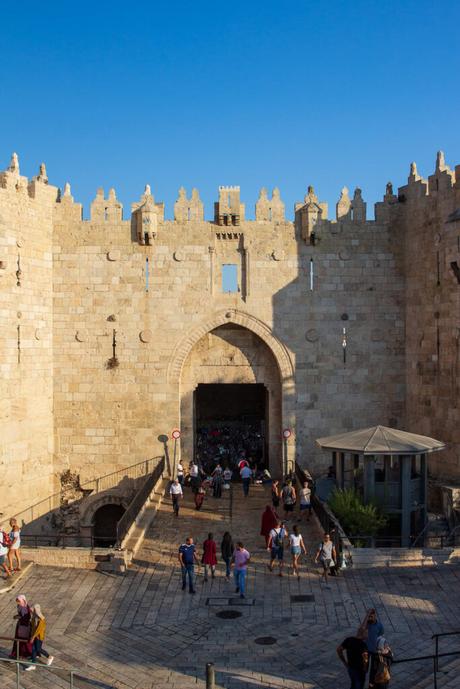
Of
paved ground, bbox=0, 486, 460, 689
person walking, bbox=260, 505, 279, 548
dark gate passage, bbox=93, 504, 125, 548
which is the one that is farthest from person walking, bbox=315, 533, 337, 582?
dark gate passage, bbox=93, 504, 125, 548

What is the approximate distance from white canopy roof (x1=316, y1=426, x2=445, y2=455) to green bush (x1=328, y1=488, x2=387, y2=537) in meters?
1.23

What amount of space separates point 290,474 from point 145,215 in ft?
34.1

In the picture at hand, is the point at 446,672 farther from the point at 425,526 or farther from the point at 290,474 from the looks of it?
the point at 290,474

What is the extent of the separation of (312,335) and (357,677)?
632 inches

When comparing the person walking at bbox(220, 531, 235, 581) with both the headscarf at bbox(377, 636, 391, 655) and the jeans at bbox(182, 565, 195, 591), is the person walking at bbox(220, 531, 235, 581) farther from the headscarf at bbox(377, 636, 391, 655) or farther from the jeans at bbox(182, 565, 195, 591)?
the headscarf at bbox(377, 636, 391, 655)

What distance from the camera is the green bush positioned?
696 inches

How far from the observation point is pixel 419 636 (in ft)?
41.4

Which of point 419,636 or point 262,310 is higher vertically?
point 262,310

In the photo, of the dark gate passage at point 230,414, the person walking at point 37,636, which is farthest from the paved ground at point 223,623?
the dark gate passage at point 230,414

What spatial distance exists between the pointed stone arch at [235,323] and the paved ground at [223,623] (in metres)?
8.63

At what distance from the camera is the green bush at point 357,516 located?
1767 centimetres

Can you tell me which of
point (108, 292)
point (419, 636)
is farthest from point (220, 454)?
point (419, 636)

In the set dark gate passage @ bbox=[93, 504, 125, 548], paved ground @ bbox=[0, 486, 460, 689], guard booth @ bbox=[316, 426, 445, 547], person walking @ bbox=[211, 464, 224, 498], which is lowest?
dark gate passage @ bbox=[93, 504, 125, 548]

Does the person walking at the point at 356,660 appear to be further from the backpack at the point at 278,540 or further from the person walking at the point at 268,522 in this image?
the person walking at the point at 268,522
